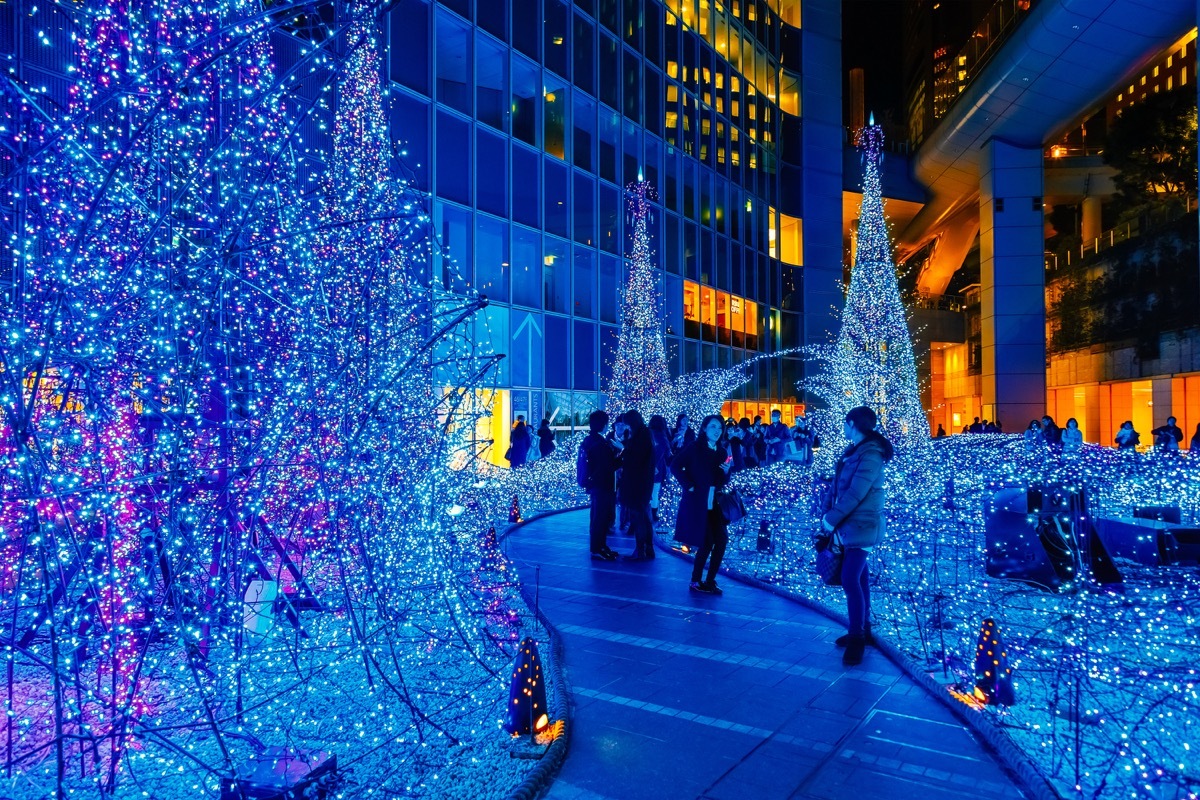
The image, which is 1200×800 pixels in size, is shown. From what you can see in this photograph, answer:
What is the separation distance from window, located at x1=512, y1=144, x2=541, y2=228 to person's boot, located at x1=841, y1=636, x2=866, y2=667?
15.6m

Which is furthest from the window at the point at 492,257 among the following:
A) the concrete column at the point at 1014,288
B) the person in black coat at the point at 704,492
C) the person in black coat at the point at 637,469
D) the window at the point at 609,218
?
the concrete column at the point at 1014,288

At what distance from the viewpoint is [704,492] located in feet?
24.4

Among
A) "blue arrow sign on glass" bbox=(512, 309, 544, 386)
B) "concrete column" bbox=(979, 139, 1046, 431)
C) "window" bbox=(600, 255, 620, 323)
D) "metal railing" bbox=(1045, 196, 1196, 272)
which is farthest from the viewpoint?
"concrete column" bbox=(979, 139, 1046, 431)

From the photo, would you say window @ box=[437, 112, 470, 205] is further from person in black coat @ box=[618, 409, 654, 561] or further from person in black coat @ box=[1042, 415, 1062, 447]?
person in black coat @ box=[1042, 415, 1062, 447]

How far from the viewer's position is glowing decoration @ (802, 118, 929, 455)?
63.5 ft

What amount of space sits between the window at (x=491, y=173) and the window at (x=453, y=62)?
2.64ft

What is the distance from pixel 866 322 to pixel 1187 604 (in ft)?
46.5

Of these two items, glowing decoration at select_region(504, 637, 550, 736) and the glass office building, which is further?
the glass office building

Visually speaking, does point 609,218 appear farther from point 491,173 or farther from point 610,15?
point 610,15

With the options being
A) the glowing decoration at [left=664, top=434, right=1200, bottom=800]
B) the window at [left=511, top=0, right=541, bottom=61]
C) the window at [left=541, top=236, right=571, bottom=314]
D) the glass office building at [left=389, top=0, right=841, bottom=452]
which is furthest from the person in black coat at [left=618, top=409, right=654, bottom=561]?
the window at [left=511, top=0, right=541, bottom=61]

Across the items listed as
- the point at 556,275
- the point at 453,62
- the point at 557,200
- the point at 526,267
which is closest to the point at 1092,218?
the point at 557,200

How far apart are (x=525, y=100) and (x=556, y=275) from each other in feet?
14.5

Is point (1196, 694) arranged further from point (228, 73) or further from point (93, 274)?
point (228, 73)

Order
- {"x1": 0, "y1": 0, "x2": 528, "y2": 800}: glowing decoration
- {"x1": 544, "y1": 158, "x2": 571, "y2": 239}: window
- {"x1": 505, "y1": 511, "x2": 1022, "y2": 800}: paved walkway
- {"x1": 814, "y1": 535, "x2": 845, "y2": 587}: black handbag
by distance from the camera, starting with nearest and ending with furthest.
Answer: {"x1": 0, "y1": 0, "x2": 528, "y2": 800}: glowing decoration → {"x1": 505, "y1": 511, "x2": 1022, "y2": 800}: paved walkway → {"x1": 814, "y1": 535, "x2": 845, "y2": 587}: black handbag → {"x1": 544, "y1": 158, "x2": 571, "y2": 239}: window
